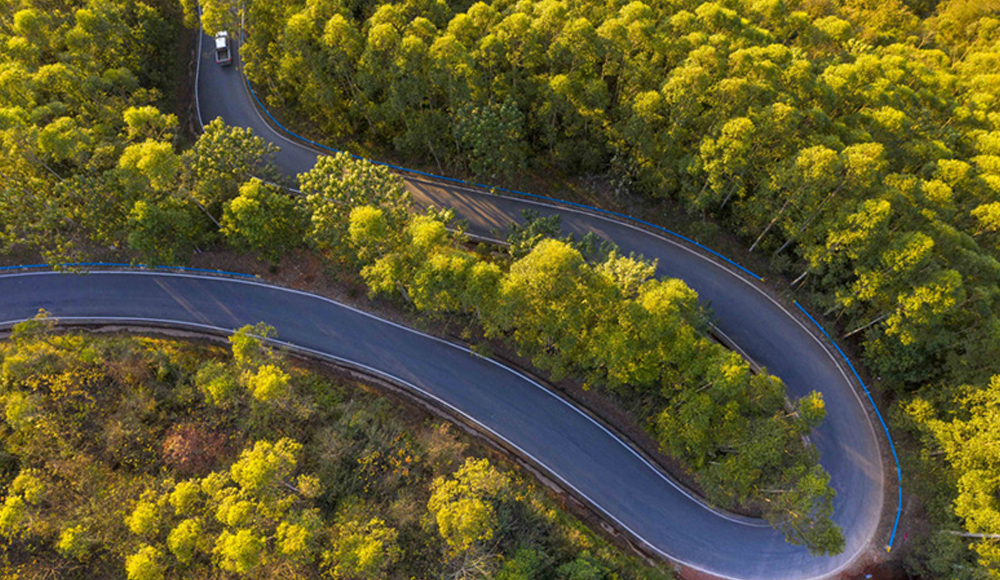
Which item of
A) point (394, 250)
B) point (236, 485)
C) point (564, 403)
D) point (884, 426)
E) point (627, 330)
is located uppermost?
point (394, 250)

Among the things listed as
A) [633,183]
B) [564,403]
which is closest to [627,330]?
[564,403]

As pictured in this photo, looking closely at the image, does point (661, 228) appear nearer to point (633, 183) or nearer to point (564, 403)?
point (633, 183)

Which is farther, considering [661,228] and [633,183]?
[661,228]

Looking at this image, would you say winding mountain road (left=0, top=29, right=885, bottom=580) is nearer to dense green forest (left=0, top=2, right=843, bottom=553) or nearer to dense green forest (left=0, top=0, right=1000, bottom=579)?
dense green forest (left=0, top=0, right=1000, bottom=579)

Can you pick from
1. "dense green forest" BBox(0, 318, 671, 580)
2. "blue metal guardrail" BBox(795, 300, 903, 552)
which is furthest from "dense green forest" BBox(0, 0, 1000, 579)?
"dense green forest" BBox(0, 318, 671, 580)

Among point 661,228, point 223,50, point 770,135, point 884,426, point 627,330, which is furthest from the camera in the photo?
point 223,50

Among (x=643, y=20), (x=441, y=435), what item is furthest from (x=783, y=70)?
(x=441, y=435)
